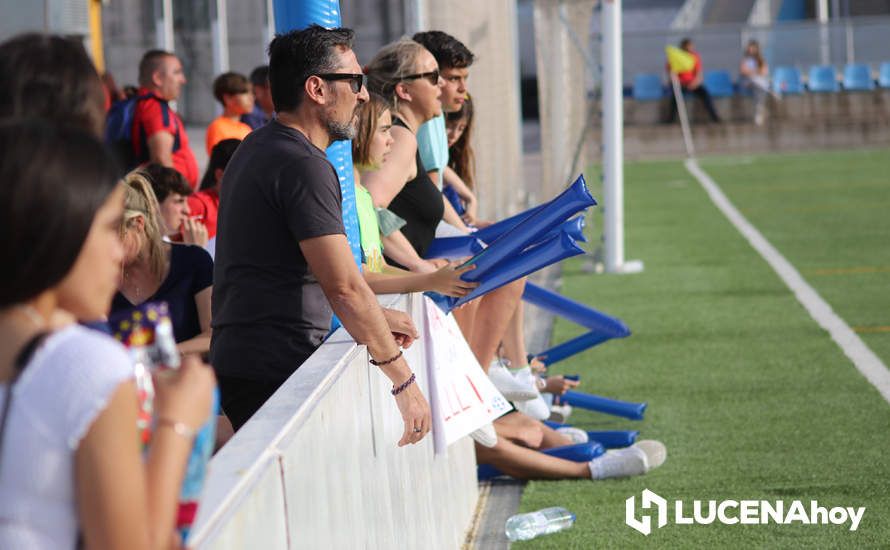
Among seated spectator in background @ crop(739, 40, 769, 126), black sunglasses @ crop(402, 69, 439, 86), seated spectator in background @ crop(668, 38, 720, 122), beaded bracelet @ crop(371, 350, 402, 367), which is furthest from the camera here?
seated spectator in background @ crop(739, 40, 769, 126)

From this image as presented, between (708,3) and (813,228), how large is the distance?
1056 inches

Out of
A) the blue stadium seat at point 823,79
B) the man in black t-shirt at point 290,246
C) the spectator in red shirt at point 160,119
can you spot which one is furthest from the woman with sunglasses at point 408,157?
the blue stadium seat at point 823,79

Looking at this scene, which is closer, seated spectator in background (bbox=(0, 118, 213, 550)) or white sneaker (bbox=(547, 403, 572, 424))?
seated spectator in background (bbox=(0, 118, 213, 550))

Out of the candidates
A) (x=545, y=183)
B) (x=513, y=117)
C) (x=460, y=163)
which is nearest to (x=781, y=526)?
(x=460, y=163)

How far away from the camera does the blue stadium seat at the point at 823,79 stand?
3184cm

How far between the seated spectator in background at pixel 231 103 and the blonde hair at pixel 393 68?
3.81 m

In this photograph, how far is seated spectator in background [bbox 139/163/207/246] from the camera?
627 centimetres

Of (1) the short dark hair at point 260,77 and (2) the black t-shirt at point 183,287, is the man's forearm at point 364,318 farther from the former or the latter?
(1) the short dark hair at point 260,77

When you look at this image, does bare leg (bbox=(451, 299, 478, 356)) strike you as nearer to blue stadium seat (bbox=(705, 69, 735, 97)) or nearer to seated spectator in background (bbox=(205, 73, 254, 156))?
seated spectator in background (bbox=(205, 73, 254, 156))

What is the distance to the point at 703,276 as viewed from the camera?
12750 millimetres

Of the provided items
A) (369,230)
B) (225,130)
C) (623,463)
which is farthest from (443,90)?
(225,130)

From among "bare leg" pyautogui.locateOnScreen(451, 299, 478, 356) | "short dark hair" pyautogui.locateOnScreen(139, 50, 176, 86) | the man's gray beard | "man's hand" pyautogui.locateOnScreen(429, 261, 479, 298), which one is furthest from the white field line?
"short dark hair" pyautogui.locateOnScreen(139, 50, 176, 86)

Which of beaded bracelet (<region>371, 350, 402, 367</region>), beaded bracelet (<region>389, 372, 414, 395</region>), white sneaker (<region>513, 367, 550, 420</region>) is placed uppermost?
beaded bracelet (<region>371, 350, 402, 367</region>)

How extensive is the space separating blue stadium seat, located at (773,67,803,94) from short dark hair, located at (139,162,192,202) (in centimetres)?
2611
